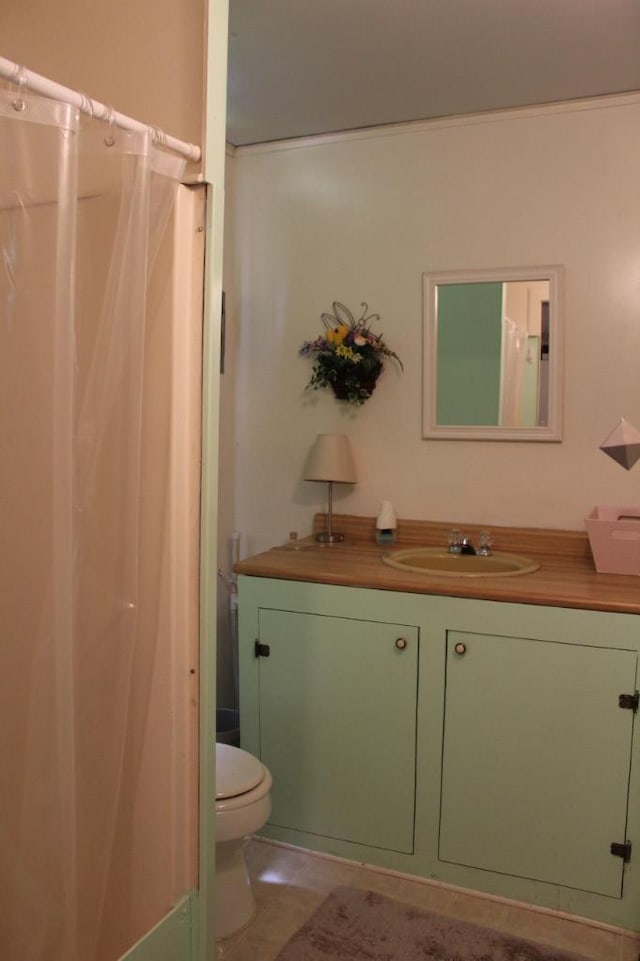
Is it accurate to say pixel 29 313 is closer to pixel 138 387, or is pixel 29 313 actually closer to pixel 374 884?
pixel 138 387

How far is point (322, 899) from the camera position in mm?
2104

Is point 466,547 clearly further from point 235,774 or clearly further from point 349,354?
point 235,774

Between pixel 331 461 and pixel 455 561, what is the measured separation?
0.54 m

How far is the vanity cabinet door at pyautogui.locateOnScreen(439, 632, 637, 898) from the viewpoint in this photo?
6.47 ft

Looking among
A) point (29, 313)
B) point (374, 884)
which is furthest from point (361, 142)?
point (374, 884)

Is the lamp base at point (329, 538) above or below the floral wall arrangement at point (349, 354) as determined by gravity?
below

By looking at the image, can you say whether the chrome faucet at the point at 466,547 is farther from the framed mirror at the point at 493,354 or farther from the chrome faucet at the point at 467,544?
the framed mirror at the point at 493,354

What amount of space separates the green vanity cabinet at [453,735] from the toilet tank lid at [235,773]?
0.27 meters

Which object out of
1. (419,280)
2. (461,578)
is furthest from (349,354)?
(461,578)

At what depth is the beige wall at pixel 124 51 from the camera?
1.27m

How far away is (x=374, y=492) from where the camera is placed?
2742 mm

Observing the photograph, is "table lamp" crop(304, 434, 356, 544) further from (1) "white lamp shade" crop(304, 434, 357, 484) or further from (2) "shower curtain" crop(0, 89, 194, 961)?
(2) "shower curtain" crop(0, 89, 194, 961)

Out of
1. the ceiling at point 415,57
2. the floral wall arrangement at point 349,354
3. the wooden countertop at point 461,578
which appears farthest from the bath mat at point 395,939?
the ceiling at point 415,57

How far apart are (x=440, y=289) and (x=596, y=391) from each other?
0.63 m
